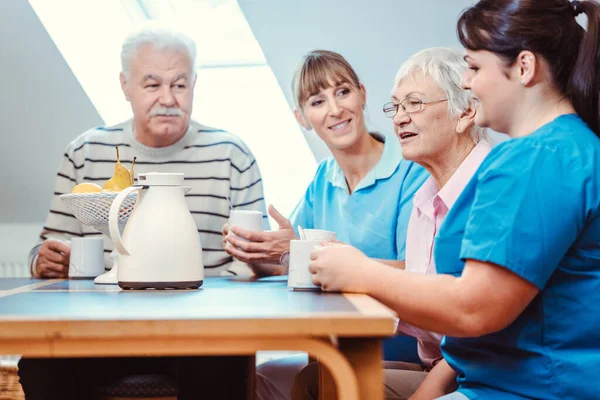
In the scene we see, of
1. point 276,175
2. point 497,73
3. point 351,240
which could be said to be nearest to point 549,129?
point 497,73

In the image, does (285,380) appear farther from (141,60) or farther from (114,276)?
(141,60)

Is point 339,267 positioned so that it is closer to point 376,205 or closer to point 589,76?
point 589,76

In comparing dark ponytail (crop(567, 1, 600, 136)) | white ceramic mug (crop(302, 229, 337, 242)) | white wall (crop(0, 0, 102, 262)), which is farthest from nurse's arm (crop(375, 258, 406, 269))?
white wall (crop(0, 0, 102, 262))

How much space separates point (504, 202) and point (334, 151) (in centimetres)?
126

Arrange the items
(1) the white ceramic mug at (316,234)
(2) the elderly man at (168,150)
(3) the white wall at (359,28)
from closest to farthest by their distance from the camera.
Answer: (1) the white ceramic mug at (316,234), (2) the elderly man at (168,150), (3) the white wall at (359,28)

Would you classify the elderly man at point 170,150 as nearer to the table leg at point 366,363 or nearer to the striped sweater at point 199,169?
the striped sweater at point 199,169

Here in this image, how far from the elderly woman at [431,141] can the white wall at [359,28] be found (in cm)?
106

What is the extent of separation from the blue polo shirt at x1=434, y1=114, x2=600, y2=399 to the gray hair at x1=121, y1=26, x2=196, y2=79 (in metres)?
1.50

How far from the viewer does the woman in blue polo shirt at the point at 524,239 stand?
110 cm

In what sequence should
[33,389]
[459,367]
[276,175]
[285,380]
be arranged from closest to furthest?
[459,367] < [33,389] < [285,380] < [276,175]

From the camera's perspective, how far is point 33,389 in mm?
1618

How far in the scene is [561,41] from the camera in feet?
4.08

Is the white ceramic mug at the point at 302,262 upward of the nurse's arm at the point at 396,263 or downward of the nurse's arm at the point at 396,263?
upward

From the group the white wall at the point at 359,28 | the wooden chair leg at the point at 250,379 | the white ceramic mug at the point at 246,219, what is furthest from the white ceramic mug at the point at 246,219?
the white wall at the point at 359,28
